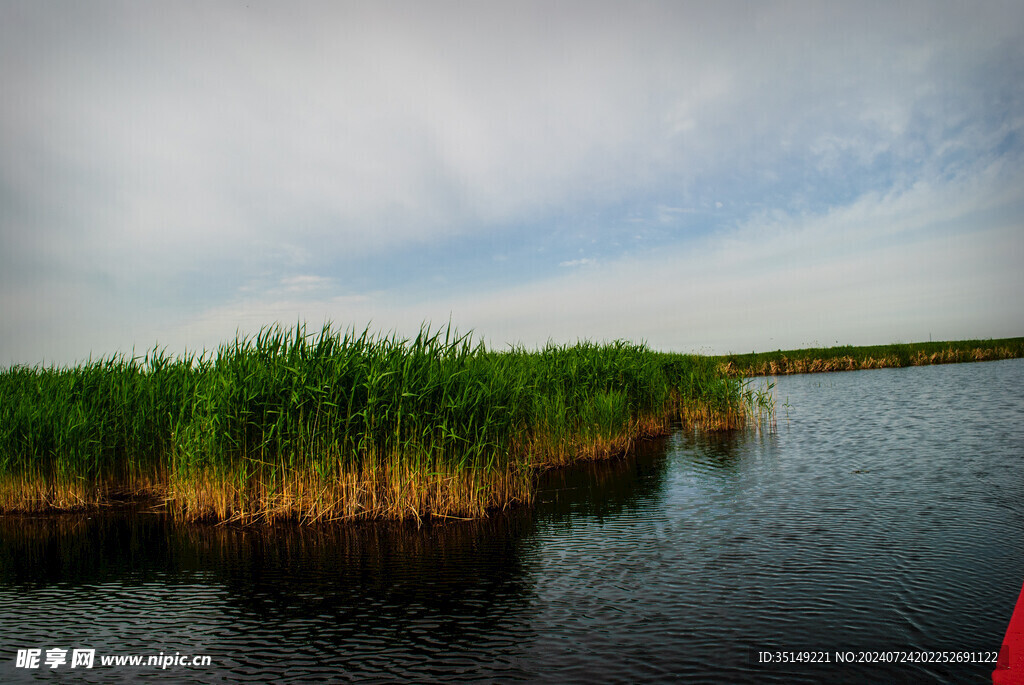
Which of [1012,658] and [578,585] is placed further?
[578,585]

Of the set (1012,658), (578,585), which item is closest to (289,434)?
(578,585)

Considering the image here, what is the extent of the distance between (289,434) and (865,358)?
157 ft

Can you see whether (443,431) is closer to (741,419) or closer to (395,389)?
(395,389)

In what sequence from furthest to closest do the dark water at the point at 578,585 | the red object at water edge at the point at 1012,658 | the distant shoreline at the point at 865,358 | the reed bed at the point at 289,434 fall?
1. the distant shoreline at the point at 865,358
2. the reed bed at the point at 289,434
3. the dark water at the point at 578,585
4. the red object at water edge at the point at 1012,658

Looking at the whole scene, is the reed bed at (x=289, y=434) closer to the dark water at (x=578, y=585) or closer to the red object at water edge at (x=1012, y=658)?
the dark water at (x=578, y=585)

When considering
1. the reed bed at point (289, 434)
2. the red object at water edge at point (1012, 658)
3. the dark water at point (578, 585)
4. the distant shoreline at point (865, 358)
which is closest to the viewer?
the red object at water edge at point (1012, 658)

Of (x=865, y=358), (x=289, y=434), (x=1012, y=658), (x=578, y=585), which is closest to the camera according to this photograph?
(x=1012, y=658)

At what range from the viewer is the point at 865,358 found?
147 ft

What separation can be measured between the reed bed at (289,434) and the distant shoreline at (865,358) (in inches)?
1524

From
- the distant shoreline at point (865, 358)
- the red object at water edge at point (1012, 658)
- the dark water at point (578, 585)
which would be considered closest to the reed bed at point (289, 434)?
the dark water at point (578, 585)

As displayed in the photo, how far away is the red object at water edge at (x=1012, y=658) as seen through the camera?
13.0ft

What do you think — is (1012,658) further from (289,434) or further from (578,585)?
(289,434)

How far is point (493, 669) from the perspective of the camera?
455 cm

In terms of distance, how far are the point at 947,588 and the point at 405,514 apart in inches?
272
